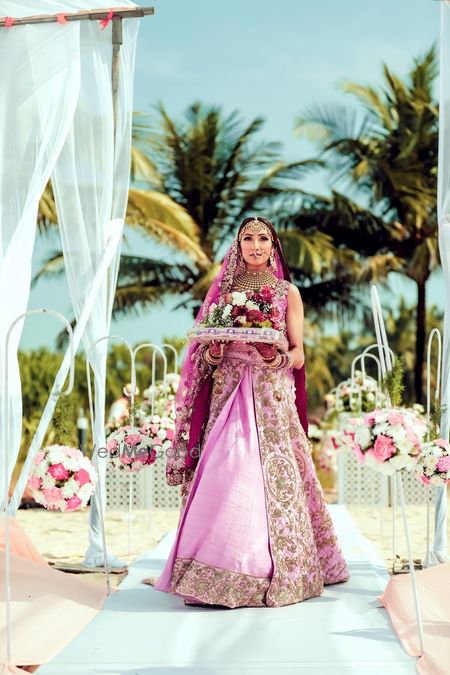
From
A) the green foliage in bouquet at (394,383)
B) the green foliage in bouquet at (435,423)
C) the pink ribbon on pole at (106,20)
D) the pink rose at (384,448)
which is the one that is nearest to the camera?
the pink rose at (384,448)

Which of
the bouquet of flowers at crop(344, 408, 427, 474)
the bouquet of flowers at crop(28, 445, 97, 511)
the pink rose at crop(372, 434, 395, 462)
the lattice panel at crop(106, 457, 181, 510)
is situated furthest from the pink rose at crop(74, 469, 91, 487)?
the lattice panel at crop(106, 457, 181, 510)

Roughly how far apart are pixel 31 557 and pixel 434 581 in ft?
7.47

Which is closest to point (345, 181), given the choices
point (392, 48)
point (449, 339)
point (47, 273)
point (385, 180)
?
point (385, 180)

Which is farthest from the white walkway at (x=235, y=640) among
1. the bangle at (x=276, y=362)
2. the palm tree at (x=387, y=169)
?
the palm tree at (x=387, y=169)

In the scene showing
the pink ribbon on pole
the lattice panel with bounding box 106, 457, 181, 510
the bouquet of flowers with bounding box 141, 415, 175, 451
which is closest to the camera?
the pink ribbon on pole

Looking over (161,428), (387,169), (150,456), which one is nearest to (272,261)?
(150,456)

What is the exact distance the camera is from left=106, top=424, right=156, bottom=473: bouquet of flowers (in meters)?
5.55

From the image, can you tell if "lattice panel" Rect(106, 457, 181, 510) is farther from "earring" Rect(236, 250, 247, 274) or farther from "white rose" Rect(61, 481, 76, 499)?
"white rose" Rect(61, 481, 76, 499)

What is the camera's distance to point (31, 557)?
5.68 metres

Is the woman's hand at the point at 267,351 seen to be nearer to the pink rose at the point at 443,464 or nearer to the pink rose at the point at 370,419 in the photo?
the pink rose at the point at 370,419

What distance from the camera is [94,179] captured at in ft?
20.5

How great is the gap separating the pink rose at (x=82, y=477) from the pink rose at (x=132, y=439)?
1025 millimetres

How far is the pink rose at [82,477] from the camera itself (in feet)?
14.6

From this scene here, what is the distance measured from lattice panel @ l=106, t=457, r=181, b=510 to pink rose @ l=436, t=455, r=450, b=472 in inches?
206
